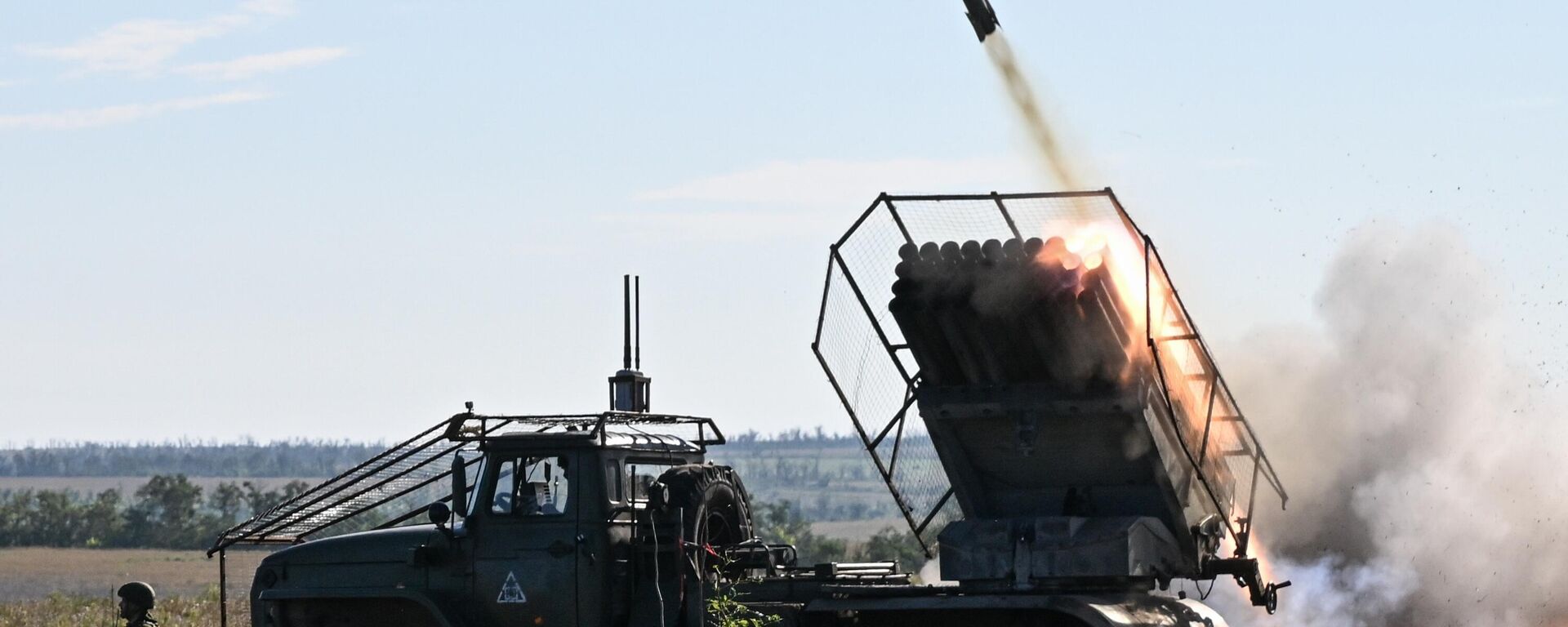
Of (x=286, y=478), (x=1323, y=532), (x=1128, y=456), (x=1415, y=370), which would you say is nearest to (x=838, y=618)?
(x=1128, y=456)

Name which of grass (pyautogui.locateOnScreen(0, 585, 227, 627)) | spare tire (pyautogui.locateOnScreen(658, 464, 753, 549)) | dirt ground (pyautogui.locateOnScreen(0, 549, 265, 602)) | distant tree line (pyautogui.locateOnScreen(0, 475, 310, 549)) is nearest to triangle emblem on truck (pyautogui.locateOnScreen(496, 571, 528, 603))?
spare tire (pyautogui.locateOnScreen(658, 464, 753, 549))

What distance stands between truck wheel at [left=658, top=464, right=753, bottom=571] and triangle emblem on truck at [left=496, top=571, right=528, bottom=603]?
1346mm

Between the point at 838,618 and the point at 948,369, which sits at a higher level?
the point at 948,369

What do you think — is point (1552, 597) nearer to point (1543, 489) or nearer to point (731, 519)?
point (1543, 489)

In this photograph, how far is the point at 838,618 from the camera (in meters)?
17.0

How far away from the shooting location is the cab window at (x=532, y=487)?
1773cm

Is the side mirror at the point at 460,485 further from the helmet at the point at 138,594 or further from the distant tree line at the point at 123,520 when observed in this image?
the distant tree line at the point at 123,520

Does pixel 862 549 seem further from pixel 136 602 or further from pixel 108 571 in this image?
pixel 136 602

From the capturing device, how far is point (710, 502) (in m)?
18.2

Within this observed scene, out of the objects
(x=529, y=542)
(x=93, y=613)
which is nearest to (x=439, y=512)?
(x=529, y=542)

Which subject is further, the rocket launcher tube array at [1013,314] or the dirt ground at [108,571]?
the dirt ground at [108,571]

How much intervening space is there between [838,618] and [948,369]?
2029mm

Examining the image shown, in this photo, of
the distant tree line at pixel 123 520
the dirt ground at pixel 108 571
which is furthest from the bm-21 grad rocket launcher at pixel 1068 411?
the distant tree line at pixel 123 520

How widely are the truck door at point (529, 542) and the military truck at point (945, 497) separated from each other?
2 cm
